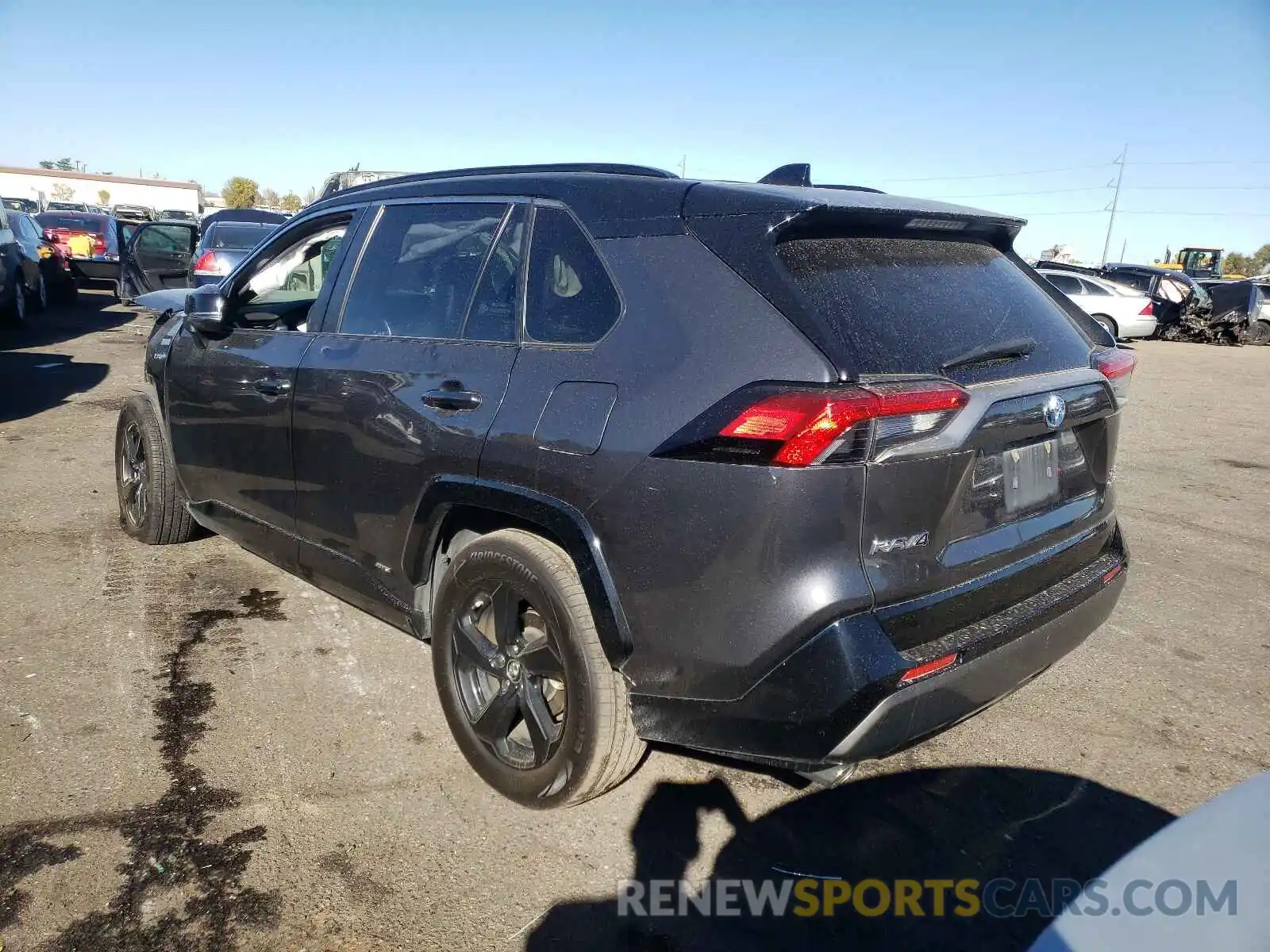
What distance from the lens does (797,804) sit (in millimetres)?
2926

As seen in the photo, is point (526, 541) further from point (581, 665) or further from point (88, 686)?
point (88, 686)

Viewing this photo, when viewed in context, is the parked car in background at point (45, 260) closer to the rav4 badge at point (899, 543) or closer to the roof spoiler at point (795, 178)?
the roof spoiler at point (795, 178)

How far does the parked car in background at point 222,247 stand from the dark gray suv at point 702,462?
403 inches

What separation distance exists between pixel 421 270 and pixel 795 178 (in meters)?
1.31

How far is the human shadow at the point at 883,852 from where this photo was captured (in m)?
2.38

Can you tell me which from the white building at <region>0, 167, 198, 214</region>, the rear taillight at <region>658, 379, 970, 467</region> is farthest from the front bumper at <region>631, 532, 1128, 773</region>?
the white building at <region>0, 167, 198, 214</region>

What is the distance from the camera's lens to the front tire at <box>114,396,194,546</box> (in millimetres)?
4707

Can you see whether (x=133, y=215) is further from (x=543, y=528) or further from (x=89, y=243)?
(x=543, y=528)

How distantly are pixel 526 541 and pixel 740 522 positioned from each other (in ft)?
2.48

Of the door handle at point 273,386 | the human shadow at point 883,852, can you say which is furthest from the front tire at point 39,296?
the human shadow at point 883,852

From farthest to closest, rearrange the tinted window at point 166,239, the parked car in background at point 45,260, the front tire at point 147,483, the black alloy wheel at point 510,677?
the tinted window at point 166,239 → the parked car in background at point 45,260 → the front tire at point 147,483 → the black alloy wheel at point 510,677

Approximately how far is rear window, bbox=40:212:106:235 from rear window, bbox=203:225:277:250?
5305 millimetres

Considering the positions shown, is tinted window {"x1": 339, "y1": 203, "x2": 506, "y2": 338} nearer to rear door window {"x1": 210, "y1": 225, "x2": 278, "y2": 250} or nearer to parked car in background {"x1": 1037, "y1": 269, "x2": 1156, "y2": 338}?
rear door window {"x1": 210, "y1": 225, "x2": 278, "y2": 250}

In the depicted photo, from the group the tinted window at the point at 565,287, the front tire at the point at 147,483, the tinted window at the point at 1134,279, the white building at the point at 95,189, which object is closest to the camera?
the tinted window at the point at 565,287
